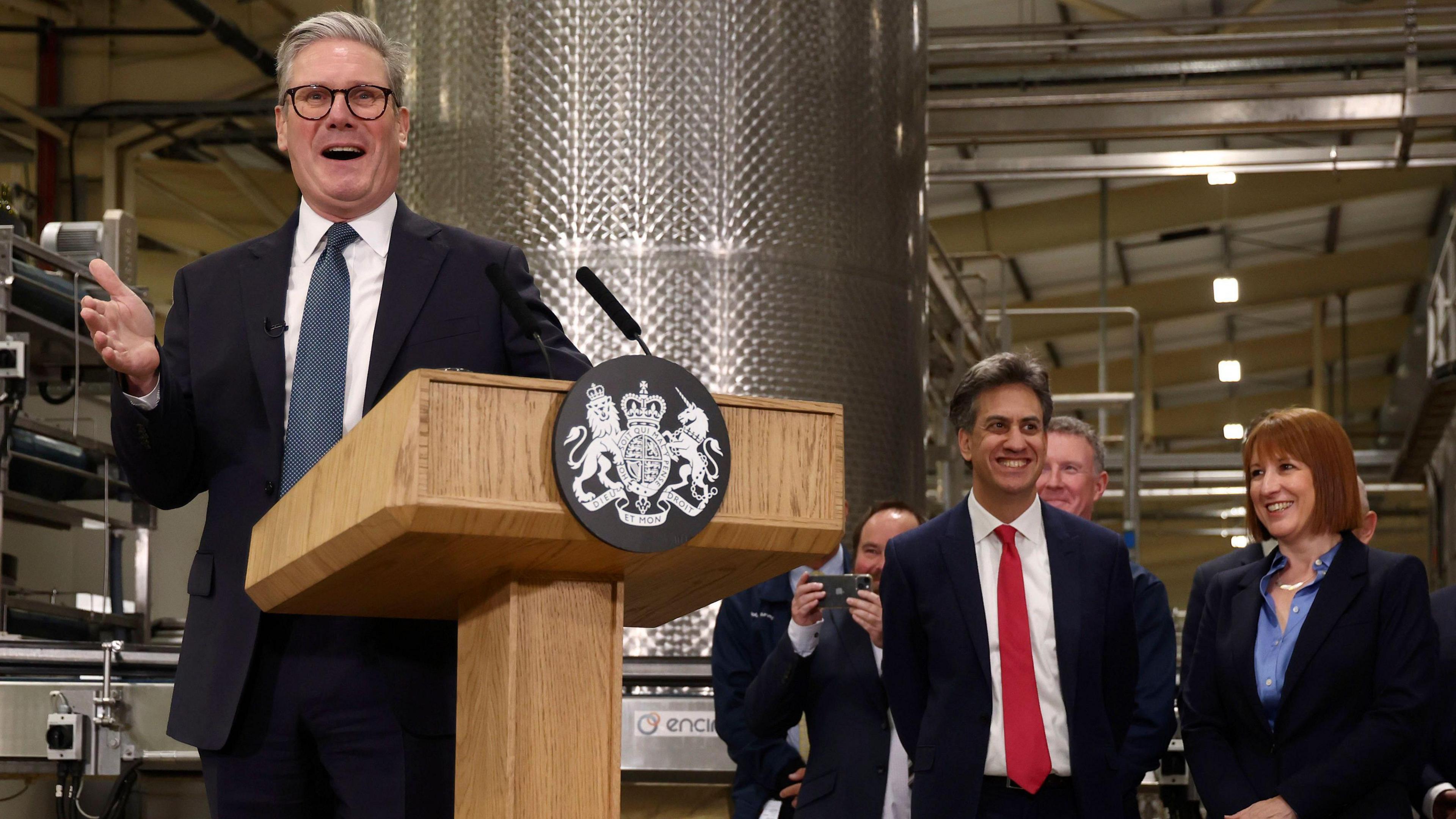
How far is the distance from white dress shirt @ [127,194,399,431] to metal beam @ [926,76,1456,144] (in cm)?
669

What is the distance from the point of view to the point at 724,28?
4371mm

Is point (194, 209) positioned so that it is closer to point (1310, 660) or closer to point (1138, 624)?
point (1138, 624)

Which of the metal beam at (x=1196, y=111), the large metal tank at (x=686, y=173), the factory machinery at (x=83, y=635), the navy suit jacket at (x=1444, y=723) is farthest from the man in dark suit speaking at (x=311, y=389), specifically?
the metal beam at (x=1196, y=111)

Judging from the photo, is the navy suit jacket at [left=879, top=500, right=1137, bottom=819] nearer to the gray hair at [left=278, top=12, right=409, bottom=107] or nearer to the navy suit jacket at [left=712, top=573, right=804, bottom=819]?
the navy suit jacket at [left=712, top=573, right=804, bottom=819]

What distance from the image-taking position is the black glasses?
5.51ft

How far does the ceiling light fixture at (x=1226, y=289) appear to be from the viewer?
42.9 ft

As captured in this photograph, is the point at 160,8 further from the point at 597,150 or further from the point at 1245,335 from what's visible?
the point at 1245,335

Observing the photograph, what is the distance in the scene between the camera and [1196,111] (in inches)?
327

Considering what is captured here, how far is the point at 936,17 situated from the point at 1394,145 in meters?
2.75

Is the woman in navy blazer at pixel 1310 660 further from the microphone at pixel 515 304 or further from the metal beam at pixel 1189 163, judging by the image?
the metal beam at pixel 1189 163

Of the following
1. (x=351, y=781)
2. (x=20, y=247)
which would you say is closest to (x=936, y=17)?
(x=20, y=247)

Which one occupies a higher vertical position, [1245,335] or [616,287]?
[1245,335]

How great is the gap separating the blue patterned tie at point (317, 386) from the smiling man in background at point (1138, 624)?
64.0 inches

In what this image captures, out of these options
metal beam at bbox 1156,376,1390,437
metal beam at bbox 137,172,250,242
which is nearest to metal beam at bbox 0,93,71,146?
metal beam at bbox 137,172,250,242
